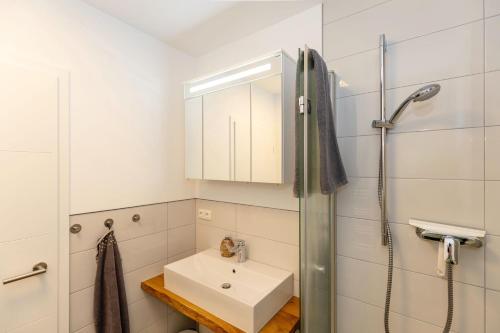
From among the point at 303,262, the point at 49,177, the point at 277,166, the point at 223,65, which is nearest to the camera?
the point at 303,262

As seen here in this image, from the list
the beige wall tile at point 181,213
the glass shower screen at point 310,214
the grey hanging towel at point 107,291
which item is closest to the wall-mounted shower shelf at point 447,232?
the glass shower screen at point 310,214

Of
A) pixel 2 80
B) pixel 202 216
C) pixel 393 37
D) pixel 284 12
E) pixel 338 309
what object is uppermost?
pixel 284 12

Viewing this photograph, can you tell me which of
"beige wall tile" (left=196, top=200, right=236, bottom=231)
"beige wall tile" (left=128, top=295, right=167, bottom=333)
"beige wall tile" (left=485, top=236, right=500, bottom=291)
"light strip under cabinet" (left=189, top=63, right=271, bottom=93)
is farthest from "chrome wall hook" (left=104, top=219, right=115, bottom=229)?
"beige wall tile" (left=485, top=236, right=500, bottom=291)

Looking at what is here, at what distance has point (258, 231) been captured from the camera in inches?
62.4

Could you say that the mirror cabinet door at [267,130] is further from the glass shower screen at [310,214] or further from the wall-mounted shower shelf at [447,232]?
the wall-mounted shower shelf at [447,232]

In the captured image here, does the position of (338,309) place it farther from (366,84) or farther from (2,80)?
(2,80)

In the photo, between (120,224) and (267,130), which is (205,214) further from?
(267,130)

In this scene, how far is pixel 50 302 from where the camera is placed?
1190 mm

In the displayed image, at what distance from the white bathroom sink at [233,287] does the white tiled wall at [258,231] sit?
0.24 ft

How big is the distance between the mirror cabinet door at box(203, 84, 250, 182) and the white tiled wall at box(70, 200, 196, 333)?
0.47 metres

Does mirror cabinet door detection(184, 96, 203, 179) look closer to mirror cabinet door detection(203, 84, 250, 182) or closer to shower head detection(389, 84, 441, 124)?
mirror cabinet door detection(203, 84, 250, 182)

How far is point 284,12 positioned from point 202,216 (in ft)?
5.08

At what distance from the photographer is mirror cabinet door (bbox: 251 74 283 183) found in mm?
1303

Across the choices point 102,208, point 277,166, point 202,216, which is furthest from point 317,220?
point 102,208
